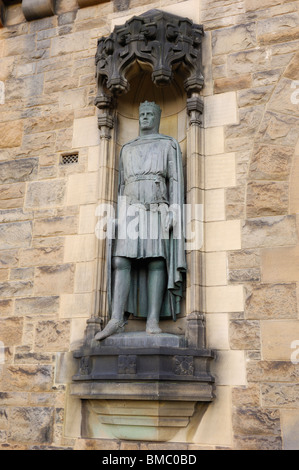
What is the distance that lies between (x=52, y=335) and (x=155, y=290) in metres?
1.04

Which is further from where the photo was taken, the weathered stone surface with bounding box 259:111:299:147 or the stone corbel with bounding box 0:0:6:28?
the stone corbel with bounding box 0:0:6:28

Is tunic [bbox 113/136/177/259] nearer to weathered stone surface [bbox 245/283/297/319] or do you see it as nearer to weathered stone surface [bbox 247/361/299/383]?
weathered stone surface [bbox 245/283/297/319]

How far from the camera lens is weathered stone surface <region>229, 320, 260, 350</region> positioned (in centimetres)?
394

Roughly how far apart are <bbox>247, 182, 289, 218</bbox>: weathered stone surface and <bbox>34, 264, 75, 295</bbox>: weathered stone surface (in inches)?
66.7

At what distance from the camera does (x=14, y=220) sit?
505cm

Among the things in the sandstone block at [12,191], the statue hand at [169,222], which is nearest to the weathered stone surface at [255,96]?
the statue hand at [169,222]

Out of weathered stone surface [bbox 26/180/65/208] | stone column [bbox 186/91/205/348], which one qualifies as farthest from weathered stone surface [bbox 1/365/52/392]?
weathered stone surface [bbox 26/180/65/208]

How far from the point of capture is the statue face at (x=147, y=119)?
4715mm

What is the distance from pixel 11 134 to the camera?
17.6ft

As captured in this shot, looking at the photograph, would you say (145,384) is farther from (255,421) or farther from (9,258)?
(9,258)

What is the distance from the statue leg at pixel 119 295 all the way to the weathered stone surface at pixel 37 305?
24.9 inches

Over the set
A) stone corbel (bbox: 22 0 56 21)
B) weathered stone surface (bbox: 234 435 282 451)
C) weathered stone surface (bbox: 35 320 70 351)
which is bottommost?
weathered stone surface (bbox: 234 435 282 451)

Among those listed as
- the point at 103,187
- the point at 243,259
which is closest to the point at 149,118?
the point at 103,187

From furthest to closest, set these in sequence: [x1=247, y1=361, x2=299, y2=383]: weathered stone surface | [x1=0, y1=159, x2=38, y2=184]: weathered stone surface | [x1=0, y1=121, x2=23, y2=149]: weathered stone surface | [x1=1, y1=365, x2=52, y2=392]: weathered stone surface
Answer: [x1=0, y1=121, x2=23, y2=149]: weathered stone surface → [x1=0, y1=159, x2=38, y2=184]: weathered stone surface → [x1=1, y1=365, x2=52, y2=392]: weathered stone surface → [x1=247, y1=361, x2=299, y2=383]: weathered stone surface
